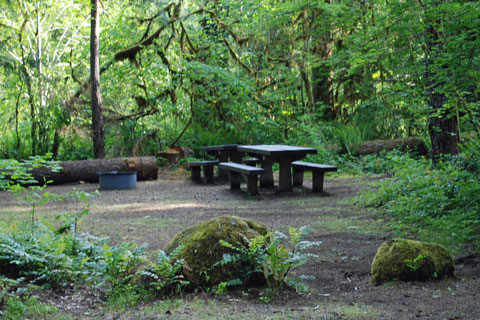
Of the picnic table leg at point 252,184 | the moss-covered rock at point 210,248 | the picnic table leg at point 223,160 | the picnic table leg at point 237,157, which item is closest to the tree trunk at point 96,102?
the picnic table leg at point 223,160

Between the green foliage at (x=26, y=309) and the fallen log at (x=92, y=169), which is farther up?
the fallen log at (x=92, y=169)

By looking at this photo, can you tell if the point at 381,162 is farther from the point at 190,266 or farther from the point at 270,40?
the point at 190,266

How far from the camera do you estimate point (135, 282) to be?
13.7 ft

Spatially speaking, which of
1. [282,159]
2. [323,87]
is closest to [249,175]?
[282,159]

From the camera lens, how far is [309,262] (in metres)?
5.18

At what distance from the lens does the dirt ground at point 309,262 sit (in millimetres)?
3518

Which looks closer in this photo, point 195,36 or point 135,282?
point 135,282

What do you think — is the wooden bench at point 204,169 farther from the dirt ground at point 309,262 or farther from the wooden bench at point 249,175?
the wooden bench at point 249,175

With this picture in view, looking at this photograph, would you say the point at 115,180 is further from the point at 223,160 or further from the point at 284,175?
the point at 284,175

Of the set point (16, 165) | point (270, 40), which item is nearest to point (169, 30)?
point (270, 40)

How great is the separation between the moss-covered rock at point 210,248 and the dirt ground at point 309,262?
196 millimetres

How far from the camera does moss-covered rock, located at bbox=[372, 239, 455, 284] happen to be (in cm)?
425

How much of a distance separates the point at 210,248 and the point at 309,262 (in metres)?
1.39

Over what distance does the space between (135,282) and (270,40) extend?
1408 cm
